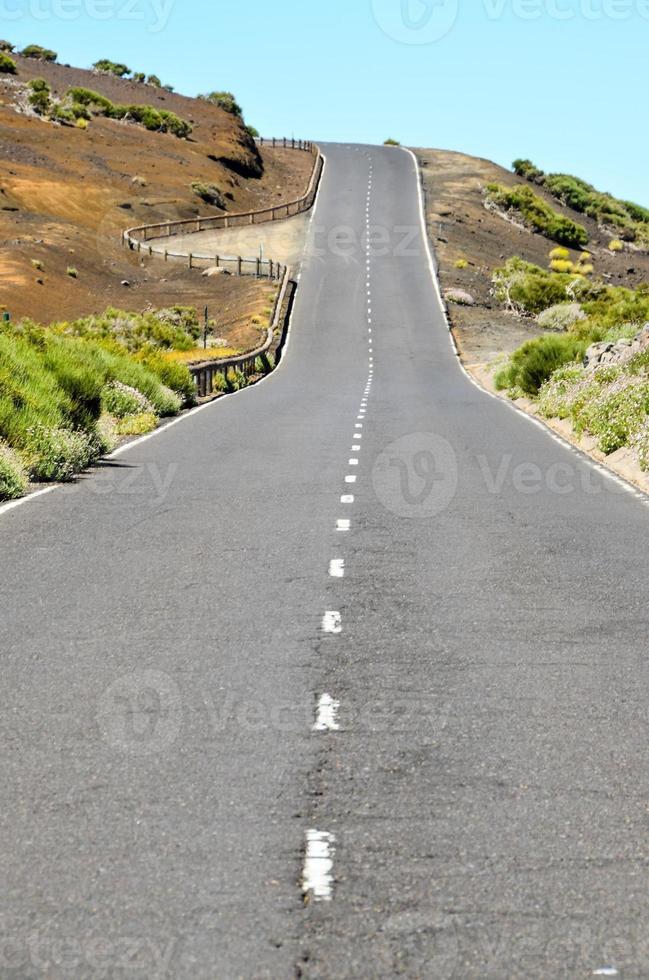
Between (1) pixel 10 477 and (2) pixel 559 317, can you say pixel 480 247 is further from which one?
(1) pixel 10 477

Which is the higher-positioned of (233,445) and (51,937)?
(51,937)

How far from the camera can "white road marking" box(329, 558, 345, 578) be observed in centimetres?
1098

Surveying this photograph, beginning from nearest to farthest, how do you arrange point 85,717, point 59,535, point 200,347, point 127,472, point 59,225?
point 85,717
point 59,535
point 127,472
point 200,347
point 59,225

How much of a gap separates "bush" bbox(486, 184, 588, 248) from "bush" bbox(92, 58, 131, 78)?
54.3 m

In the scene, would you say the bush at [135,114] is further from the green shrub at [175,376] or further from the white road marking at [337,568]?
the white road marking at [337,568]

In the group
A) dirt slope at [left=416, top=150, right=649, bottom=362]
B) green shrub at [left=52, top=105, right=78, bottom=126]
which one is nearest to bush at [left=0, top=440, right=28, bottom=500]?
dirt slope at [left=416, top=150, right=649, bottom=362]

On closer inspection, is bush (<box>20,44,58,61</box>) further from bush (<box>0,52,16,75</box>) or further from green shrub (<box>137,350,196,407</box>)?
green shrub (<box>137,350,196,407</box>)

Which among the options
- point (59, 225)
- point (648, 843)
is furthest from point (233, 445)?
point (59, 225)

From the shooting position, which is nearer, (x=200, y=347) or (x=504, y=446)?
(x=504, y=446)

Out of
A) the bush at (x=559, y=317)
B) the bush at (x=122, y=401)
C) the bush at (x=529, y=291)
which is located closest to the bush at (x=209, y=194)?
the bush at (x=529, y=291)

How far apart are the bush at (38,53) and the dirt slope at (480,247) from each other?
45.2m

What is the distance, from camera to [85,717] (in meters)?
6.80

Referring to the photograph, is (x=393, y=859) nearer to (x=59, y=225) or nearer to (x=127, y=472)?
(x=127, y=472)

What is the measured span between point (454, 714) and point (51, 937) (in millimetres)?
3123
